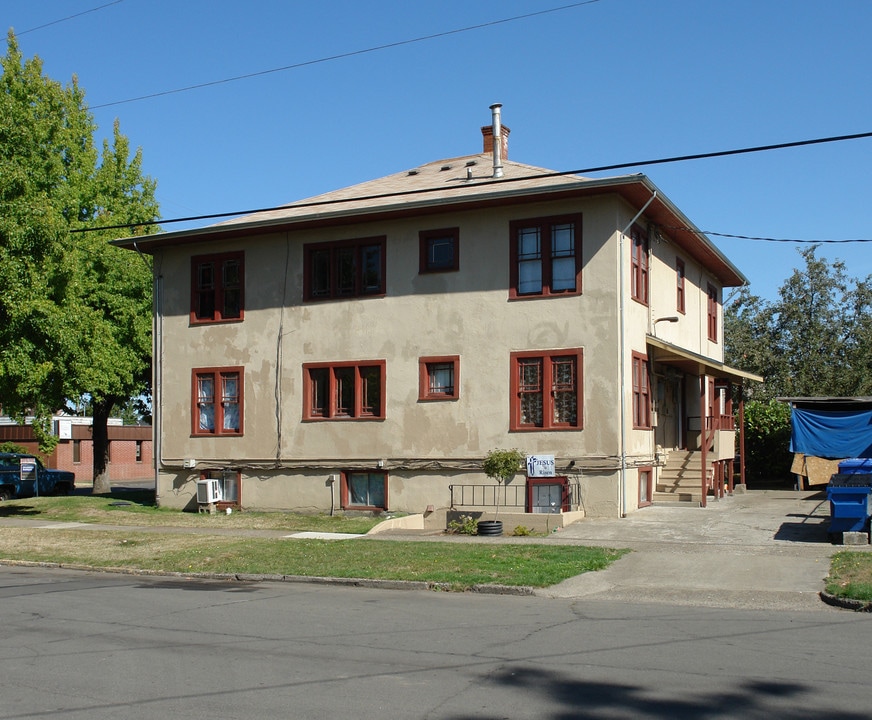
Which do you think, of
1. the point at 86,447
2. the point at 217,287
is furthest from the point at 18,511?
the point at 86,447

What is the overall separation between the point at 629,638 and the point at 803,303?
42489 mm

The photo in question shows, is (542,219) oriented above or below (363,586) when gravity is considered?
above

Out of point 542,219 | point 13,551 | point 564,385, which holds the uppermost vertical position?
point 542,219

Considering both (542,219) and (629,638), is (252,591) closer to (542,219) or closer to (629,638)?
(629,638)

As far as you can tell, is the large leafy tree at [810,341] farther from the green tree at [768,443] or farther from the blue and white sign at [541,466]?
the blue and white sign at [541,466]

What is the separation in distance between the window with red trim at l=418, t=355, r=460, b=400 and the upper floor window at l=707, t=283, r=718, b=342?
1197 cm

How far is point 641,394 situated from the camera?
77.6 ft

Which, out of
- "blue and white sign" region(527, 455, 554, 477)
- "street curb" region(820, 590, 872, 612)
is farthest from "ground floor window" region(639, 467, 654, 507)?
"street curb" region(820, 590, 872, 612)

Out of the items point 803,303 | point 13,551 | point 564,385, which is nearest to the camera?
point 13,551

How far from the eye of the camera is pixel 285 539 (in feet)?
64.3

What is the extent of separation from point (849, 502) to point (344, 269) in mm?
14020

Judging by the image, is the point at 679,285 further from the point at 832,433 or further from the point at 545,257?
the point at 545,257

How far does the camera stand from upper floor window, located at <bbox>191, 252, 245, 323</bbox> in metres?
26.9

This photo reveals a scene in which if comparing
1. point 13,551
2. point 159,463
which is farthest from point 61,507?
point 13,551
